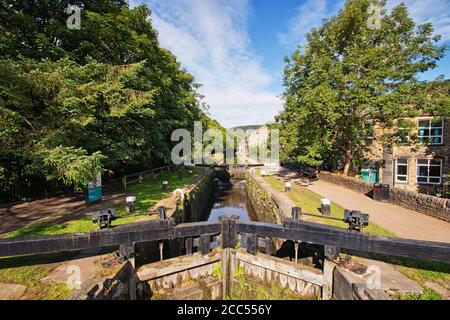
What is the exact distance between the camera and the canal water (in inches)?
632

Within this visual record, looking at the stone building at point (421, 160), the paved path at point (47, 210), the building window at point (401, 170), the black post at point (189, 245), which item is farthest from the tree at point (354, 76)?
the paved path at point (47, 210)

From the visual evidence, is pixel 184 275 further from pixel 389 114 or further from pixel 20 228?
pixel 389 114

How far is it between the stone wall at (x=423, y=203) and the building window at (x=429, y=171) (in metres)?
9.29

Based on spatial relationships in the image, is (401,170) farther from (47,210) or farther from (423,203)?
(47,210)

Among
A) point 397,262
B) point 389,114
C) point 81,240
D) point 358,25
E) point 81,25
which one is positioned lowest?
point 397,262

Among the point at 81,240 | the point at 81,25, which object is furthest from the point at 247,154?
the point at 81,240

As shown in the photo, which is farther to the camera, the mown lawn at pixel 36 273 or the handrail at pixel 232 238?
the handrail at pixel 232 238

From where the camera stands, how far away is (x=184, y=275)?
5352 millimetres

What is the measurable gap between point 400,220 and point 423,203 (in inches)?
73.1

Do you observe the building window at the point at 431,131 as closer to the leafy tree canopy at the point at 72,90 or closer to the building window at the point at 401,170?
the building window at the point at 401,170

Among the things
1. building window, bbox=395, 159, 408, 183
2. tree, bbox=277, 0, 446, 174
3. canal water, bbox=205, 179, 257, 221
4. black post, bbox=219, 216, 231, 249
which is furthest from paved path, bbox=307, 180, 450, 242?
building window, bbox=395, 159, 408, 183

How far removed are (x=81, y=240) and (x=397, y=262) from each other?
702cm

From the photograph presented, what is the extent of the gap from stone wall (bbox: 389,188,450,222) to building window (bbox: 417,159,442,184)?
929 cm

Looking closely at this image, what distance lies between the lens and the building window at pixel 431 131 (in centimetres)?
1540
